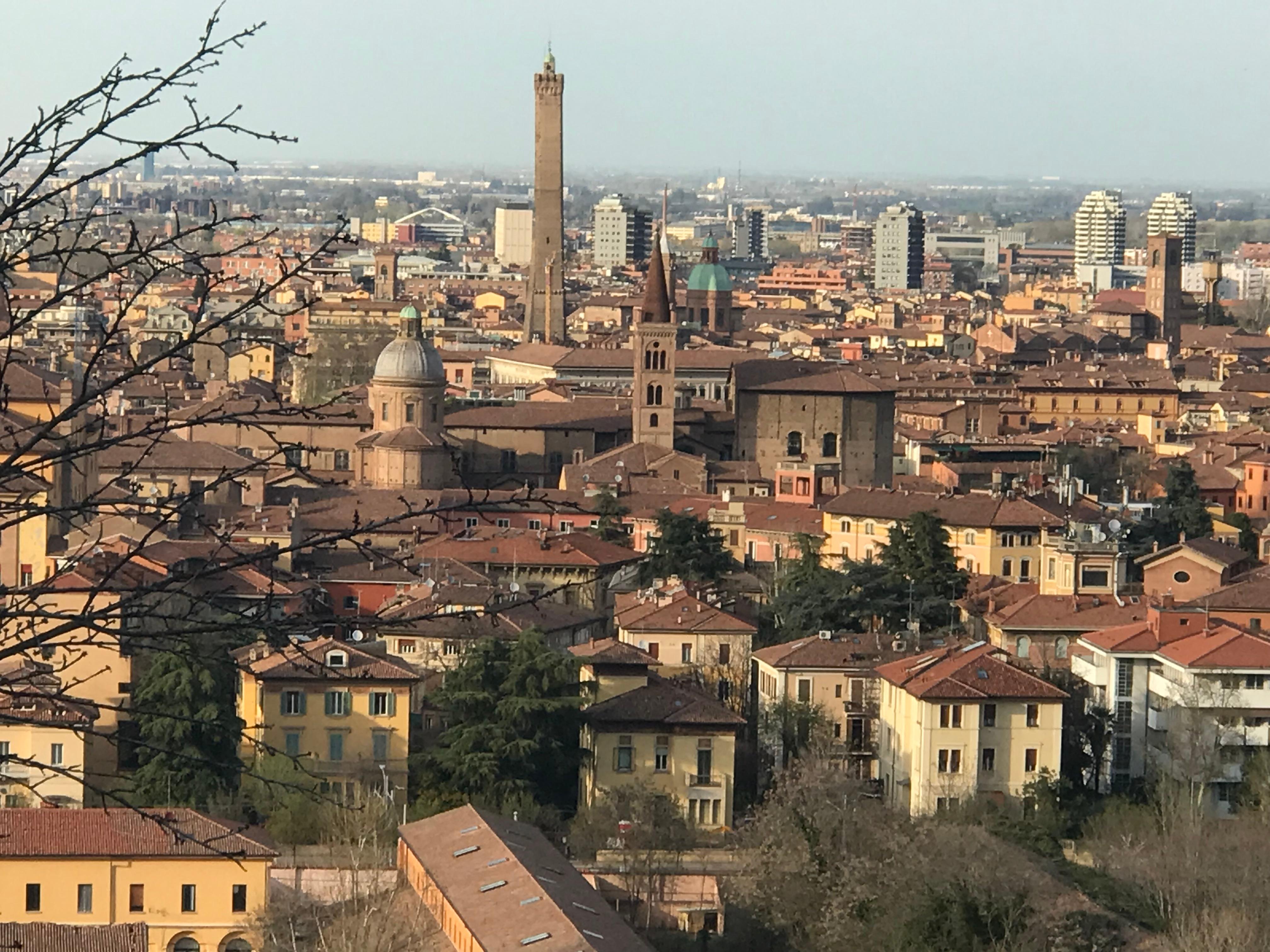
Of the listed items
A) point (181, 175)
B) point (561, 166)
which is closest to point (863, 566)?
point (561, 166)

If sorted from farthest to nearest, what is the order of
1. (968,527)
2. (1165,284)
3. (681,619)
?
(1165,284) → (968,527) → (681,619)

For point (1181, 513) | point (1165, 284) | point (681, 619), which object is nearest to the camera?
point (681, 619)

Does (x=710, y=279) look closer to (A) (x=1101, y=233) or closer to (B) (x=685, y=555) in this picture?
(B) (x=685, y=555)

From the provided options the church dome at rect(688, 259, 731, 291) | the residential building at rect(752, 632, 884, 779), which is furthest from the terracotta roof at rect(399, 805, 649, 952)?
the church dome at rect(688, 259, 731, 291)

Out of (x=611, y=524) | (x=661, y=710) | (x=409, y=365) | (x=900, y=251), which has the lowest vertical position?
(x=900, y=251)

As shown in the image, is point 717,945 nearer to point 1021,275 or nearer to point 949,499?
point 949,499

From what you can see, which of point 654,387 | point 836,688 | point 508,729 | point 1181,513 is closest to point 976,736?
point 836,688
